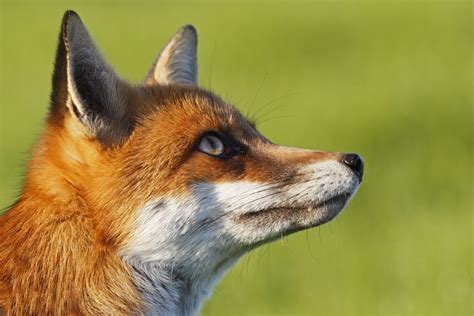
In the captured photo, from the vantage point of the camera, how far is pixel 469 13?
73.4 feet

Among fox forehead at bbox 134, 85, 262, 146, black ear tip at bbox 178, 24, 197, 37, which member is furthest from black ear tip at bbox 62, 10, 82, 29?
black ear tip at bbox 178, 24, 197, 37

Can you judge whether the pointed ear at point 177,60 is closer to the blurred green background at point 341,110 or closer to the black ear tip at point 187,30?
the black ear tip at point 187,30

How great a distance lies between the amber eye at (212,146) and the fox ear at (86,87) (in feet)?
1.69

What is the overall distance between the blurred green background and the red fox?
2.98 ft

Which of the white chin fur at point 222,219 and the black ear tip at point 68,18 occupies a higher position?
the black ear tip at point 68,18

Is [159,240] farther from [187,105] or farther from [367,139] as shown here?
[367,139]

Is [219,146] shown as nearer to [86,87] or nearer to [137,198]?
[137,198]

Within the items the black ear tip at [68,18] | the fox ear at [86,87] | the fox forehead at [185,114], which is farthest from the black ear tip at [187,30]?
the black ear tip at [68,18]

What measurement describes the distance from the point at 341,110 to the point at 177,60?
32.2 ft

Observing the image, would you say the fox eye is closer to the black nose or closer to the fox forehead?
the fox forehead

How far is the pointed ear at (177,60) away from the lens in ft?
26.0

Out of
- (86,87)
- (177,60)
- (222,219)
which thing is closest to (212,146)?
(222,219)

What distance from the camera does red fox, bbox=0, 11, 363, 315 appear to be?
6039mm

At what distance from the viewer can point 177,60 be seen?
8.01 metres
